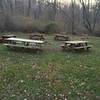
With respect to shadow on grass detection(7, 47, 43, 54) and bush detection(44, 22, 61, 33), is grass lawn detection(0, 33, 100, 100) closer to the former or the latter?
shadow on grass detection(7, 47, 43, 54)

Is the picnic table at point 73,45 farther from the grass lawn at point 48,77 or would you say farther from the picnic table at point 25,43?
the grass lawn at point 48,77

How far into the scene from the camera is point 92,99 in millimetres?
6027

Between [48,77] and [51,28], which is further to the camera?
[51,28]

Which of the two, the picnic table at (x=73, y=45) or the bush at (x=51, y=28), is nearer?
the picnic table at (x=73, y=45)

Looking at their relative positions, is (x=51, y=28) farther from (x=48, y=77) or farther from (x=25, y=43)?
(x=48, y=77)

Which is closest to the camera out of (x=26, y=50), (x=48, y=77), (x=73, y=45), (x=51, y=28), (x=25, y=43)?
(x=48, y=77)

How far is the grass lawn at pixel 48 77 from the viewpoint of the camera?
621 cm

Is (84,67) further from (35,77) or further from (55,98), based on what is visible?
(55,98)

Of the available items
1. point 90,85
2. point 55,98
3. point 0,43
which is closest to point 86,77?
point 90,85

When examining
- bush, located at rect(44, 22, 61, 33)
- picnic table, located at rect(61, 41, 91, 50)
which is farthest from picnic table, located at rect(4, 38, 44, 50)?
bush, located at rect(44, 22, 61, 33)

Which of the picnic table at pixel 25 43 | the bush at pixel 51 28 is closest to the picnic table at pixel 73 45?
the picnic table at pixel 25 43

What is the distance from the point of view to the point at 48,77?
7598 mm

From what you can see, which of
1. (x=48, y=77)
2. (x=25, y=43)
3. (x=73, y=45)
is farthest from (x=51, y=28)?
(x=48, y=77)

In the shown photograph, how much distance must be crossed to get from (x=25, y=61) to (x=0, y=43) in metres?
5.15
